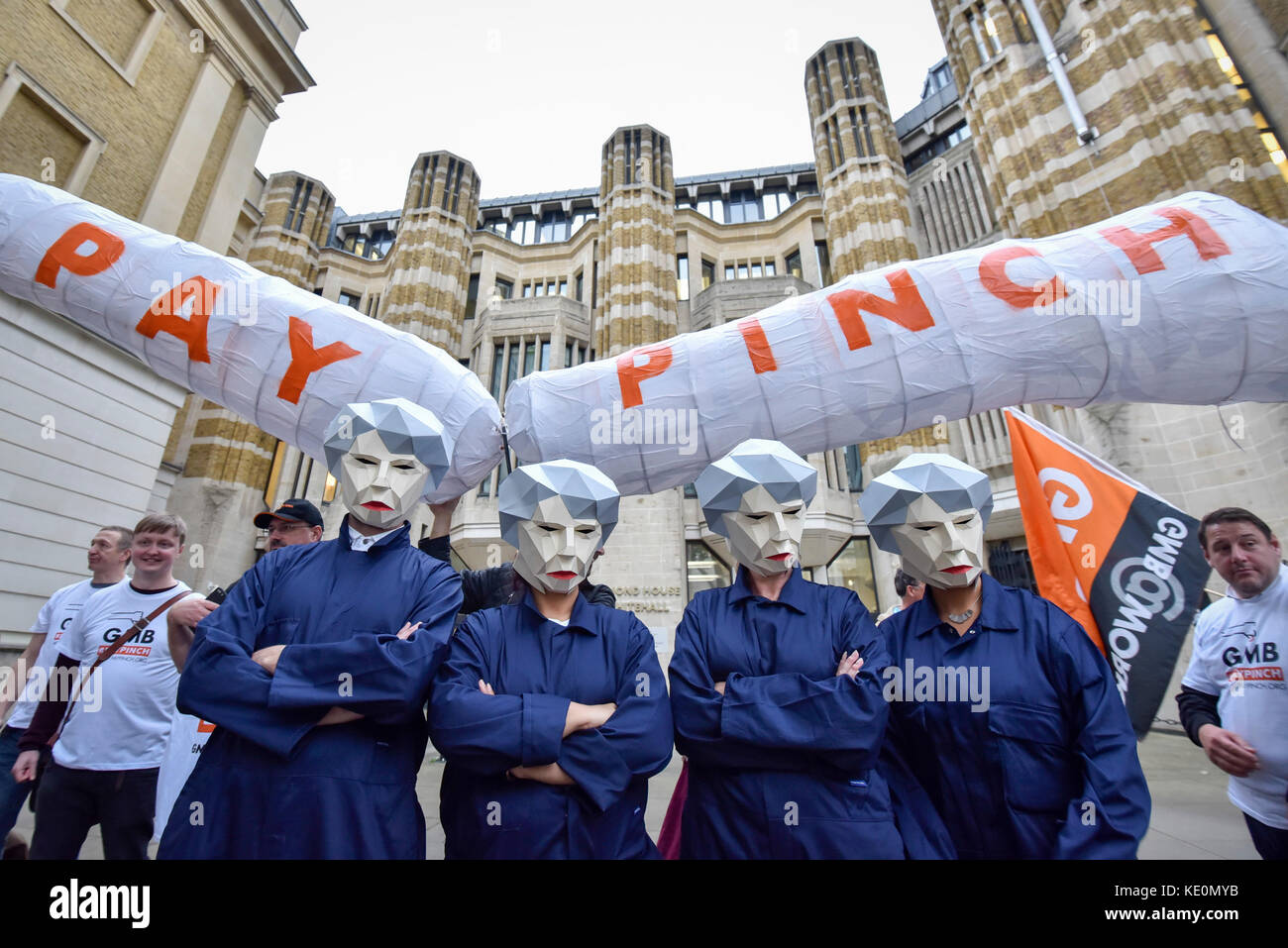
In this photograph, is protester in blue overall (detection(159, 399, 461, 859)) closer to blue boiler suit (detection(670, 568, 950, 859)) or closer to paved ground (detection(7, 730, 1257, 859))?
blue boiler suit (detection(670, 568, 950, 859))

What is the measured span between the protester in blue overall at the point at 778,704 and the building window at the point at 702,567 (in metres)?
12.7

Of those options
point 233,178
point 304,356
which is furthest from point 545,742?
point 233,178

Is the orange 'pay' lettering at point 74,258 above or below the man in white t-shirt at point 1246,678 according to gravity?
above

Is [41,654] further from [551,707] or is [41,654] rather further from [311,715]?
[551,707]

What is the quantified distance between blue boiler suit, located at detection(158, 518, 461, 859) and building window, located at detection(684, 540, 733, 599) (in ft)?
43.1

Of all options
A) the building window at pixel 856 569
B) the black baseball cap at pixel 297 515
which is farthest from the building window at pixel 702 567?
the black baseball cap at pixel 297 515

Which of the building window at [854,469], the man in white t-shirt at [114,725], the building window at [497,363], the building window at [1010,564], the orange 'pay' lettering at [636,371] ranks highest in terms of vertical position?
the building window at [497,363]

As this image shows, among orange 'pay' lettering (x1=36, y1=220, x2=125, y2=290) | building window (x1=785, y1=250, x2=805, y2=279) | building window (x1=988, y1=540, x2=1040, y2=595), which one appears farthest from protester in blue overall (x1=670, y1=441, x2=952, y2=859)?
building window (x1=785, y1=250, x2=805, y2=279)

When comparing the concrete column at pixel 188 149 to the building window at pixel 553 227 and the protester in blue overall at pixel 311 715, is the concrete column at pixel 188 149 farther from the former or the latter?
the building window at pixel 553 227

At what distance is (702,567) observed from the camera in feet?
49.6

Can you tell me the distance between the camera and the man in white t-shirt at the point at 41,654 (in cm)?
304

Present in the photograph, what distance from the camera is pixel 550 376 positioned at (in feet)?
11.8

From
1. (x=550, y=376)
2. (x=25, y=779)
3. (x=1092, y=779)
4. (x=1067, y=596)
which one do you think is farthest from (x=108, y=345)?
(x=1067, y=596)
